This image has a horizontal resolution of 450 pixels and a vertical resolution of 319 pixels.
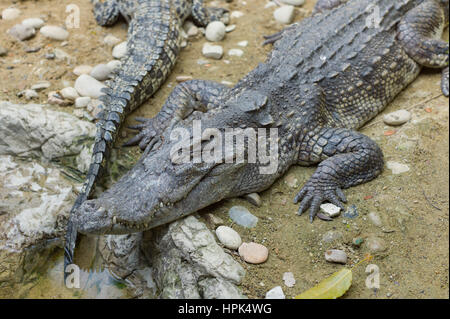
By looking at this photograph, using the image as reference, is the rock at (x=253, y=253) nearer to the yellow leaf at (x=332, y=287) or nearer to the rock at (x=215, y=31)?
the yellow leaf at (x=332, y=287)

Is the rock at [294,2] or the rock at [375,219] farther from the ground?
the rock at [294,2]

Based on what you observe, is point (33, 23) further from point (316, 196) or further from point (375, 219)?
point (375, 219)

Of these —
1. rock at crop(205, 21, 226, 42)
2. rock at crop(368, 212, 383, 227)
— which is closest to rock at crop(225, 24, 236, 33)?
rock at crop(205, 21, 226, 42)

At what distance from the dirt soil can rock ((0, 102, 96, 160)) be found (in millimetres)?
302

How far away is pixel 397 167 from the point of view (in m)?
3.36

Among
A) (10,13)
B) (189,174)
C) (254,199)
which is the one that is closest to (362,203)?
(254,199)

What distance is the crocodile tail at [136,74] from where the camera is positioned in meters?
3.26

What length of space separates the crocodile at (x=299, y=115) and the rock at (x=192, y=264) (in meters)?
0.13

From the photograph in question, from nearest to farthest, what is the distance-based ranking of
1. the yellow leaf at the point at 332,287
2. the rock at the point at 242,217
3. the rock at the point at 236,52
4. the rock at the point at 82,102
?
the yellow leaf at the point at 332,287 < the rock at the point at 242,217 < the rock at the point at 82,102 < the rock at the point at 236,52

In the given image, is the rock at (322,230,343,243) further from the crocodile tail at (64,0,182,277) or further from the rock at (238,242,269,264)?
the crocodile tail at (64,0,182,277)

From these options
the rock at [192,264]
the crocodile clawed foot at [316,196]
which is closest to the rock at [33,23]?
the rock at [192,264]

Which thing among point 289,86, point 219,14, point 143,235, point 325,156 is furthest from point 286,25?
point 143,235

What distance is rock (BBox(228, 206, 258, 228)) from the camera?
3038 millimetres
